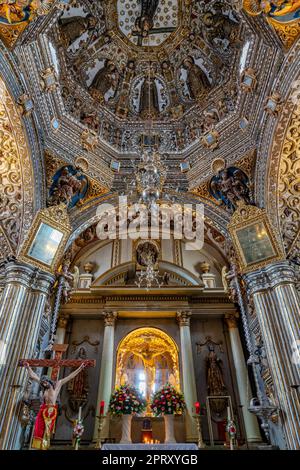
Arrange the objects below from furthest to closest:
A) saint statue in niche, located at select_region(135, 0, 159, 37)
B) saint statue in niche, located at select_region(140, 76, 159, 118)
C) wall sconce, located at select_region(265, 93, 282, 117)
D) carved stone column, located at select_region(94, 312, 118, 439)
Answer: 1. saint statue in niche, located at select_region(140, 76, 159, 118)
2. saint statue in niche, located at select_region(135, 0, 159, 37)
3. carved stone column, located at select_region(94, 312, 118, 439)
4. wall sconce, located at select_region(265, 93, 282, 117)

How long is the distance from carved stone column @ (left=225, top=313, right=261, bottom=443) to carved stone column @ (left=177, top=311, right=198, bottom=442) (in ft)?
4.84

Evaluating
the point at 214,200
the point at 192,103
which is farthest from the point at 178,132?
the point at 214,200

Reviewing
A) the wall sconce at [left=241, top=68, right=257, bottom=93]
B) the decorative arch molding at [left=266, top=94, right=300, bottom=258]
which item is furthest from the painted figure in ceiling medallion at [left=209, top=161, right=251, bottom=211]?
the wall sconce at [left=241, top=68, right=257, bottom=93]

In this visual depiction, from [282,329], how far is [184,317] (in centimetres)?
479

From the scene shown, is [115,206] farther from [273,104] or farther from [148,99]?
[273,104]

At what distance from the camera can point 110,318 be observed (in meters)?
11.2

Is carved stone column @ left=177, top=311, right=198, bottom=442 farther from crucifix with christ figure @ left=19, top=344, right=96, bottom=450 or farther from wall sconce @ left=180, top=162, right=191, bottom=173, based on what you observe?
wall sconce @ left=180, top=162, right=191, bottom=173

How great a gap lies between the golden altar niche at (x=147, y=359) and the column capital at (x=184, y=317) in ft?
2.35

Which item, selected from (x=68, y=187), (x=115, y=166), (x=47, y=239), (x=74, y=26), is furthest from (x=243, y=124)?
(x=47, y=239)

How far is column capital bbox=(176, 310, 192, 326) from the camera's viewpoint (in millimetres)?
11231

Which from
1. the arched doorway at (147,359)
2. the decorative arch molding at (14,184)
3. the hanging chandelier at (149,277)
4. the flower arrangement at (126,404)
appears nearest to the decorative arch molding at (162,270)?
the hanging chandelier at (149,277)

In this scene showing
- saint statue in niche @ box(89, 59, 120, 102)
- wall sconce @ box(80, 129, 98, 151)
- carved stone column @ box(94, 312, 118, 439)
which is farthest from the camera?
saint statue in niche @ box(89, 59, 120, 102)
